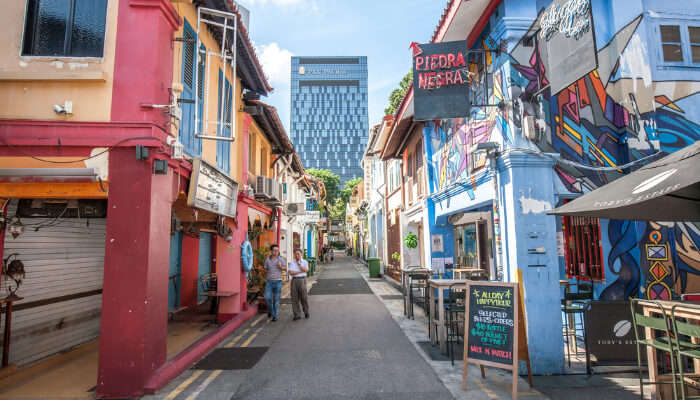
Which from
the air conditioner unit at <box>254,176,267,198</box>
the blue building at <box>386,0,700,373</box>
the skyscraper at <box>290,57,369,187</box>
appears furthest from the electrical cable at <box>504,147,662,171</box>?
the skyscraper at <box>290,57,369,187</box>

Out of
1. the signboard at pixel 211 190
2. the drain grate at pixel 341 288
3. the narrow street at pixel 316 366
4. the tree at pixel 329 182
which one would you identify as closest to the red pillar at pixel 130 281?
the narrow street at pixel 316 366

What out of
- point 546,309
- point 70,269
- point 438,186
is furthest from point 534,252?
point 70,269

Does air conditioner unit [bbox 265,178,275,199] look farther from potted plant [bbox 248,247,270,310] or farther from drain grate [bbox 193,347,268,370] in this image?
drain grate [bbox 193,347,268,370]

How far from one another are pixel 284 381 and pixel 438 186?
752cm

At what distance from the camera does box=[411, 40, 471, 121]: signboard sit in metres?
6.86

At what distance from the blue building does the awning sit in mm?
1475

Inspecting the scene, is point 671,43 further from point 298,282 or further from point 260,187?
point 260,187

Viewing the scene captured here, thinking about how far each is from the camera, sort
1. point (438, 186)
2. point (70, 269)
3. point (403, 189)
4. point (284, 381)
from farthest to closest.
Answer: point (403, 189), point (438, 186), point (70, 269), point (284, 381)

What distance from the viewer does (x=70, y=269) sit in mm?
6812

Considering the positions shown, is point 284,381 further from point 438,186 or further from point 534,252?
point 438,186

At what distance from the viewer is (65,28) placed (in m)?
5.36

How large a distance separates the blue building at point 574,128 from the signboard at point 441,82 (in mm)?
586

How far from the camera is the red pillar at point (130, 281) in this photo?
15.6 ft

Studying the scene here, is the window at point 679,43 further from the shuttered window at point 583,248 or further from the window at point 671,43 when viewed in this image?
the shuttered window at point 583,248
